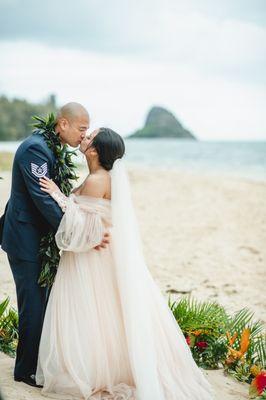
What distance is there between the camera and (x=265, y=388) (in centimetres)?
445

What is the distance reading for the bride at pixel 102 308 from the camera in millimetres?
4203

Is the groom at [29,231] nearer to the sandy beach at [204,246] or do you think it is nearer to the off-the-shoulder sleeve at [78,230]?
the off-the-shoulder sleeve at [78,230]

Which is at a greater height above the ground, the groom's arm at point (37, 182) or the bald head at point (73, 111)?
the bald head at point (73, 111)

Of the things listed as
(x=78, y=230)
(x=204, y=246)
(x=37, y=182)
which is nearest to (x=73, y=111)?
(x=37, y=182)

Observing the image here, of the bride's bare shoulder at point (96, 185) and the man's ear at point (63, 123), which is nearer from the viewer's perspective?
the bride's bare shoulder at point (96, 185)

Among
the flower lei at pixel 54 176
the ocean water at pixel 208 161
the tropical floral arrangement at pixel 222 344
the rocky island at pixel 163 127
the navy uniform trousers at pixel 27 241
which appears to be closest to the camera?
the navy uniform trousers at pixel 27 241

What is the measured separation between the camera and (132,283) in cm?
429

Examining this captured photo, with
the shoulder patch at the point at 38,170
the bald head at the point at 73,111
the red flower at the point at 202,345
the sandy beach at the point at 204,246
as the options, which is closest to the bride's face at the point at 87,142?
the bald head at the point at 73,111

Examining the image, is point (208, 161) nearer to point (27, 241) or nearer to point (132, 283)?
point (132, 283)

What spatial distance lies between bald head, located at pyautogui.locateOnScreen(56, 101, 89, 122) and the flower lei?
16 centimetres

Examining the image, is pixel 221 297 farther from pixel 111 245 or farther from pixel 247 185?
pixel 247 185

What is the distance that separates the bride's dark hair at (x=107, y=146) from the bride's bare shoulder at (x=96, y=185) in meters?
0.12

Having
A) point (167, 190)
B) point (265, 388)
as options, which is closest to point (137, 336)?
point (265, 388)

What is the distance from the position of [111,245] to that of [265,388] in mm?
1801
